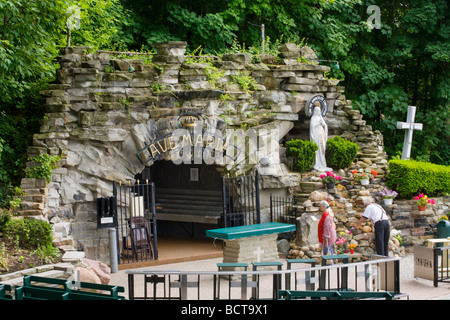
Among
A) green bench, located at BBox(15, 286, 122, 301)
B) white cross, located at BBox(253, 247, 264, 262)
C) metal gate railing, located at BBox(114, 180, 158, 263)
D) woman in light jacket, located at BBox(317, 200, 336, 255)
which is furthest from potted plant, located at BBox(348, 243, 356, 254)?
green bench, located at BBox(15, 286, 122, 301)

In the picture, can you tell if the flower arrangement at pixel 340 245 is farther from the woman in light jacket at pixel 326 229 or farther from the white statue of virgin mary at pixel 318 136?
the white statue of virgin mary at pixel 318 136

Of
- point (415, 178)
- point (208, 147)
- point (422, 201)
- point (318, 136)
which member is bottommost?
point (422, 201)

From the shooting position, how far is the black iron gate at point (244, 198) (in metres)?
16.0

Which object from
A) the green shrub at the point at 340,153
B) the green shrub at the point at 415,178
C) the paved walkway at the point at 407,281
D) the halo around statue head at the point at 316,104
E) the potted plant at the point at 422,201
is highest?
the halo around statue head at the point at 316,104

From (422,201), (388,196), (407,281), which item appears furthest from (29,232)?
(422,201)

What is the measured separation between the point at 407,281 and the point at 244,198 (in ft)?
15.5

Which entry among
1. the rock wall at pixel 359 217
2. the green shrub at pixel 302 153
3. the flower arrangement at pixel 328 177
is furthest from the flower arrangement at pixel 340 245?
the green shrub at pixel 302 153

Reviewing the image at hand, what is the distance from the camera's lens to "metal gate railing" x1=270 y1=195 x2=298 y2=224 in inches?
641

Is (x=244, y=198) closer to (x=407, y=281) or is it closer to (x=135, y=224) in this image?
(x=135, y=224)

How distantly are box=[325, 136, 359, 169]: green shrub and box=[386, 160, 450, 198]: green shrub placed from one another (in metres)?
1.20

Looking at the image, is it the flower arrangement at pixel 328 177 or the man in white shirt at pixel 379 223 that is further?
the flower arrangement at pixel 328 177

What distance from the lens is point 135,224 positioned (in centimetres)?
1494

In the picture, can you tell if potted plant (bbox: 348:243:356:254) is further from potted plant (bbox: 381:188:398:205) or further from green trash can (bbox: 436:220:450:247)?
green trash can (bbox: 436:220:450:247)

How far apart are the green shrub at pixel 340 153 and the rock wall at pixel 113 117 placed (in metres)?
1.34
